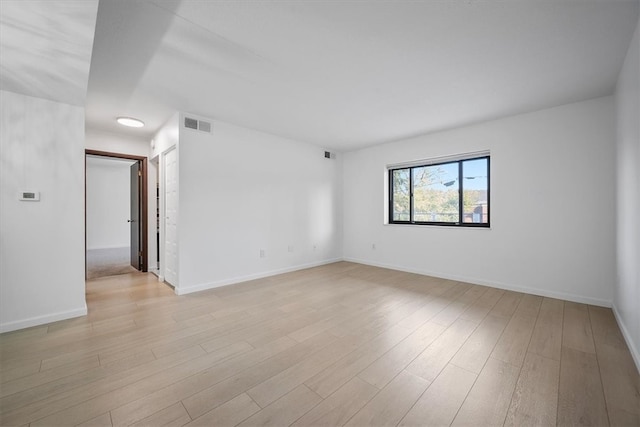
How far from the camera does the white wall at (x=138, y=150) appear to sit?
441 centimetres

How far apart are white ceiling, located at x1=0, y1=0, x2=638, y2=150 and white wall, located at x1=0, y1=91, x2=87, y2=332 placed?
2.08ft

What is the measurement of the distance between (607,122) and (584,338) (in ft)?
8.31

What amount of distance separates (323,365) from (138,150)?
16.6 ft

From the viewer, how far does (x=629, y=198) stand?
232 cm

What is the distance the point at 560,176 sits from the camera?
3.36 meters

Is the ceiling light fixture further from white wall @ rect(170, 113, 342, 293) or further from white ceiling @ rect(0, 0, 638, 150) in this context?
white wall @ rect(170, 113, 342, 293)

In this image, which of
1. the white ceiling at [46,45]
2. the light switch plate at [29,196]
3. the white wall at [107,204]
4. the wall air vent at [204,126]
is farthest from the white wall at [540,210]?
the white wall at [107,204]

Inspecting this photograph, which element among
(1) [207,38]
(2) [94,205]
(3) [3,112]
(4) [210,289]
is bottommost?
(4) [210,289]

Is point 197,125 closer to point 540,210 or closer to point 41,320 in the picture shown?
point 41,320

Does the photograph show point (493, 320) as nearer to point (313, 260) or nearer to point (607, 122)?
point (607, 122)

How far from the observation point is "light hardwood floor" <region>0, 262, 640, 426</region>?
4.87ft

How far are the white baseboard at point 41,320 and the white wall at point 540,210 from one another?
15.9 feet

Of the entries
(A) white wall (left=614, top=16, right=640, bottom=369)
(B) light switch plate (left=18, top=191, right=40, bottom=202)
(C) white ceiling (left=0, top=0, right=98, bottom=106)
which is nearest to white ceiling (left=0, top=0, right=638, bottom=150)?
(C) white ceiling (left=0, top=0, right=98, bottom=106)

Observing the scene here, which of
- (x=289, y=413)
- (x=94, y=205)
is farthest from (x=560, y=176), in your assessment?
(x=94, y=205)
